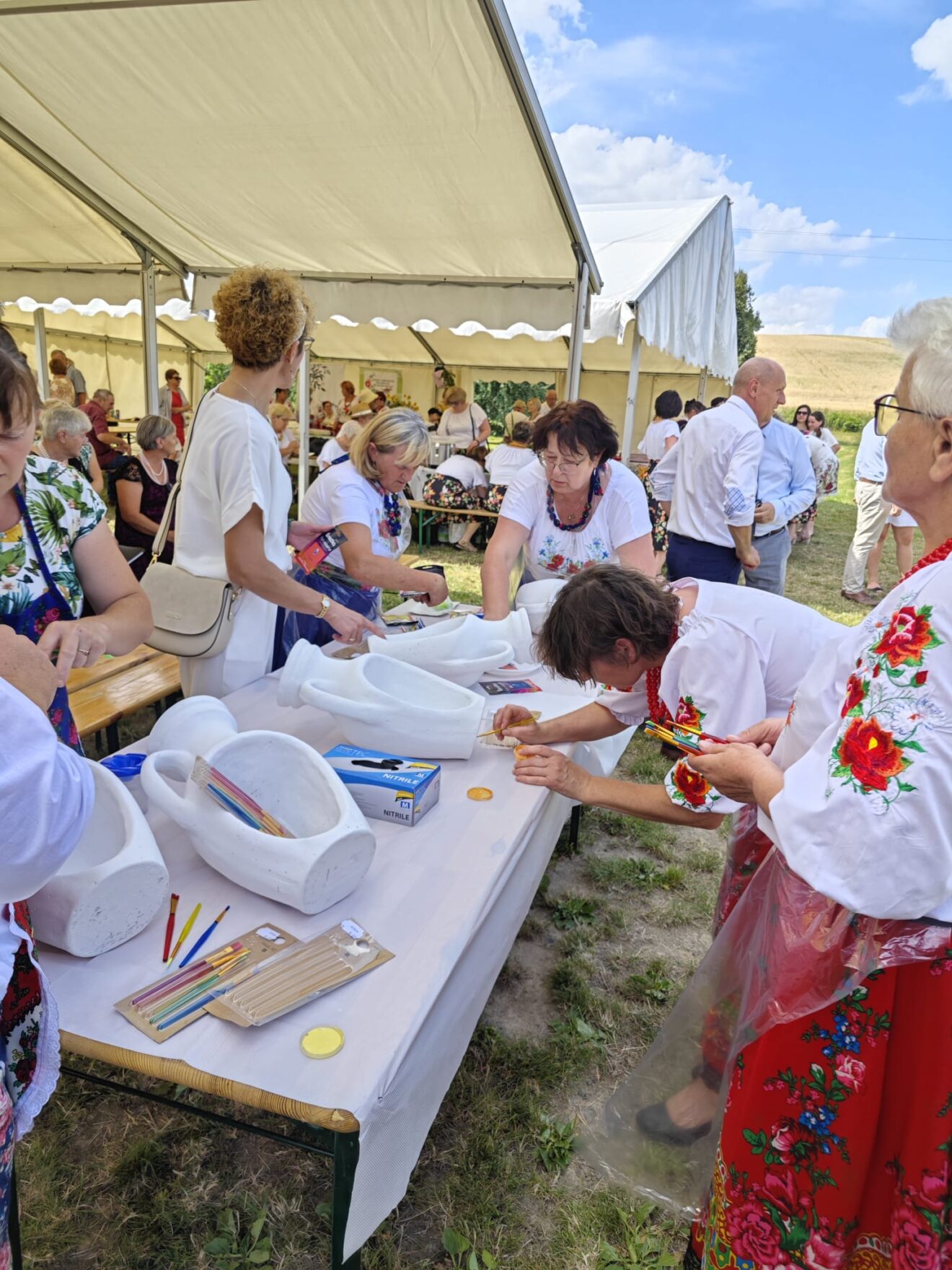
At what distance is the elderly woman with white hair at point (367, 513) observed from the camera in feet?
8.27

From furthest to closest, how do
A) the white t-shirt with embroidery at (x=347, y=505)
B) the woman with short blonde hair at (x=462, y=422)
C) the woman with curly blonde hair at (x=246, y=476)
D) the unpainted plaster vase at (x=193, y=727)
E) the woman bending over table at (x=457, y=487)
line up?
the woman with short blonde hair at (x=462, y=422)
the woman bending over table at (x=457, y=487)
the white t-shirt with embroidery at (x=347, y=505)
the woman with curly blonde hair at (x=246, y=476)
the unpainted plaster vase at (x=193, y=727)

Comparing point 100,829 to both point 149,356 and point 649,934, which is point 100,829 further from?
point 149,356

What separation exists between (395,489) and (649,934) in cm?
161

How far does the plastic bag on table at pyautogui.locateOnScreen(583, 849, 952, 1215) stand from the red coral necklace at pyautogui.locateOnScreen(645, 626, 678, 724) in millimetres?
318

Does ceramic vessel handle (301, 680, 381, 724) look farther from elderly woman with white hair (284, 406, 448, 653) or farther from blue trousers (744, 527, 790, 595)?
blue trousers (744, 527, 790, 595)

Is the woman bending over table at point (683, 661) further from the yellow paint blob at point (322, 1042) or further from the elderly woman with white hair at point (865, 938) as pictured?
the yellow paint blob at point (322, 1042)

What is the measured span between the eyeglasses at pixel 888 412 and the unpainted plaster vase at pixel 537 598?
4.55 ft

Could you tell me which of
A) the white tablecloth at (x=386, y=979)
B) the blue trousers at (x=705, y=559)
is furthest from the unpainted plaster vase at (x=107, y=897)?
the blue trousers at (x=705, y=559)

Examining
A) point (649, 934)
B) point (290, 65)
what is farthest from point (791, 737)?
point (290, 65)

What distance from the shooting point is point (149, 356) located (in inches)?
258

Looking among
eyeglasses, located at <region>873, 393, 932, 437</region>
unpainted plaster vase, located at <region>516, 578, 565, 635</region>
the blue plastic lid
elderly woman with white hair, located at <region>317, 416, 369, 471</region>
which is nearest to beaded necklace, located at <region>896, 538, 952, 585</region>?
eyeglasses, located at <region>873, 393, 932, 437</region>

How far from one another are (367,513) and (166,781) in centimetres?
148

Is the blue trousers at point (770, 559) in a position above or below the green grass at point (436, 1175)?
above

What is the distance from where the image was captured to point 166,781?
125cm
